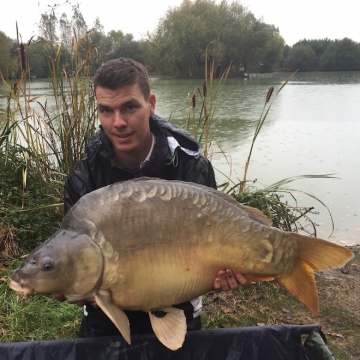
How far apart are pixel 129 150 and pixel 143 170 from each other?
0.09 m

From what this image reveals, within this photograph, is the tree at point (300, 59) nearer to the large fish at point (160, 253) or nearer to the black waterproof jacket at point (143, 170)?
the black waterproof jacket at point (143, 170)

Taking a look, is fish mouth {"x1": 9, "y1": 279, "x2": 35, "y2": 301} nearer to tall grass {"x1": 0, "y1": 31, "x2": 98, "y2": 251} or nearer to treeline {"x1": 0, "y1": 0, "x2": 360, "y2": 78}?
tall grass {"x1": 0, "y1": 31, "x2": 98, "y2": 251}

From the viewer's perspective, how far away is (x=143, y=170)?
4.27 ft

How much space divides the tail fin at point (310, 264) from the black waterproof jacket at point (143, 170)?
1.35ft

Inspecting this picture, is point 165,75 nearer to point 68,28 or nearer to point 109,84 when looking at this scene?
point 68,28

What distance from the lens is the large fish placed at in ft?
2.97

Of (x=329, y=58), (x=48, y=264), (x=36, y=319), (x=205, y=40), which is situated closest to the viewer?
(x=48, y=264)

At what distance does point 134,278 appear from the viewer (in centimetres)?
94

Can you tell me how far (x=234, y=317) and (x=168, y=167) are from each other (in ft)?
2.80

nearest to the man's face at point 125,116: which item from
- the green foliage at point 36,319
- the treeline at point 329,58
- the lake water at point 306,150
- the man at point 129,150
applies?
the man at point 129,150

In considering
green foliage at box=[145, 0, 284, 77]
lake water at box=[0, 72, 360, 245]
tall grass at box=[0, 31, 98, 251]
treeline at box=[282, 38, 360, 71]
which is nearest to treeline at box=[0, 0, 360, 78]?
green foliage at box=[145, 0, 284, 77]

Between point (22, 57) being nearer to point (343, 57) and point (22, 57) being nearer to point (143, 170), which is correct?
point (143, 170)

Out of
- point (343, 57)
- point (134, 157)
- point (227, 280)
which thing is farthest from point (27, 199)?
point (343, 57)

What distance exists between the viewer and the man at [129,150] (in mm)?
1219
